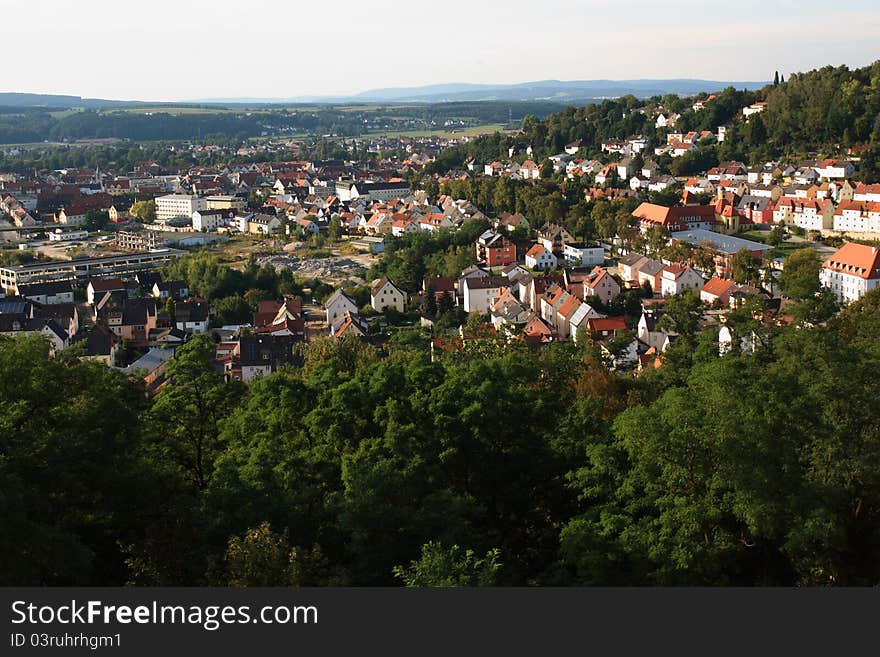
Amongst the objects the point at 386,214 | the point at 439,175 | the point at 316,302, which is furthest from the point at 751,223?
the point at 439,175

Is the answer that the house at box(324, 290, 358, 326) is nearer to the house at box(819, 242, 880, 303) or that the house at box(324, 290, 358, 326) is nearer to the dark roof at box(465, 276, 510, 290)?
the dark roof at box(465, 276, 510, 290)

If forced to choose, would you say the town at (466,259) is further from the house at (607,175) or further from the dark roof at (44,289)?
the house at (607,175)

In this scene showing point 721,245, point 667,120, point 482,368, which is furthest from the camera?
point 667,120

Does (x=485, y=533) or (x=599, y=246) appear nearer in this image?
(x=485, y=533)

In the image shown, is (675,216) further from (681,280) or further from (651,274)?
(681,280)

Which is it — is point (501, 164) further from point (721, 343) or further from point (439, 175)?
point (721, 343)

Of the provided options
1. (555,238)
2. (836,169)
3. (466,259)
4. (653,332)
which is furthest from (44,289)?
(836,169)

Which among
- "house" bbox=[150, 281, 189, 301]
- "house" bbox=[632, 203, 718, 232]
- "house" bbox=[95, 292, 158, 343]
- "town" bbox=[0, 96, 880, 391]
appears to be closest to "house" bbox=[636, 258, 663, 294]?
"town" bbox=[0, 96, 880, 391]
